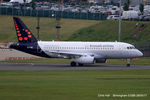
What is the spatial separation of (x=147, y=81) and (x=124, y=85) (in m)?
3.56

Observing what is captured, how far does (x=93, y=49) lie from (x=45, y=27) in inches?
2377

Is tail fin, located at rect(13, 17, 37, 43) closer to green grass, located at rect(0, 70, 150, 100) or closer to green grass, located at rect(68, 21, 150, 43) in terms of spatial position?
green grass, located at rect(0, 70, 150, 100)

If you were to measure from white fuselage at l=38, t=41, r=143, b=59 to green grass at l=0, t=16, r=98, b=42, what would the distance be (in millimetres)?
45377

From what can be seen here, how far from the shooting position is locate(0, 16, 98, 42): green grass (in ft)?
334

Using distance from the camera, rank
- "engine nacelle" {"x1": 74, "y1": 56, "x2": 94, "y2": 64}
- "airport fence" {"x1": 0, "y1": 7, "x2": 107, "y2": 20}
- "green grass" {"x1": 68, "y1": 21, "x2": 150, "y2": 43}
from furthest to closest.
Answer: "airport fence" {"x1": 0, "y1": 7, "x2": 107, "y2": 20} < "green grass" {"x1": 68, "y1": 21, "x2": 150, "y2": 43} < "engine nacelle" {"x1": 74, "y1": 56, "x2": 94, "y2": 64}

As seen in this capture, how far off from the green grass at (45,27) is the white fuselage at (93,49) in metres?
45.4

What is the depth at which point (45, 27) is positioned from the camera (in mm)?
112188

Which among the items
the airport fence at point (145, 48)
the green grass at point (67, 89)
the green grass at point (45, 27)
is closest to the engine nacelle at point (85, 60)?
the airport fence at point (145, 48)

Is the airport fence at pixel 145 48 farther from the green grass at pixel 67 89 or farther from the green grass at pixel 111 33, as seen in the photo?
the green grass at pixel 67 89

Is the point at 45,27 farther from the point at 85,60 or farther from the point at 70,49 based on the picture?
the point at 85,60

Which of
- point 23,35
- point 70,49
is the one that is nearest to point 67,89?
point 70,49

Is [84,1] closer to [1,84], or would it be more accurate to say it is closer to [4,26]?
[4,26]

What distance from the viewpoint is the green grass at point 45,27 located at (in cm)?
10188

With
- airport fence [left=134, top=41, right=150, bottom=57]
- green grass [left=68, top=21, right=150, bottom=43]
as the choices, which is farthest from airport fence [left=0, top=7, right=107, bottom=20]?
airport fence [left=134, top=41, right=150, bottom=57]
